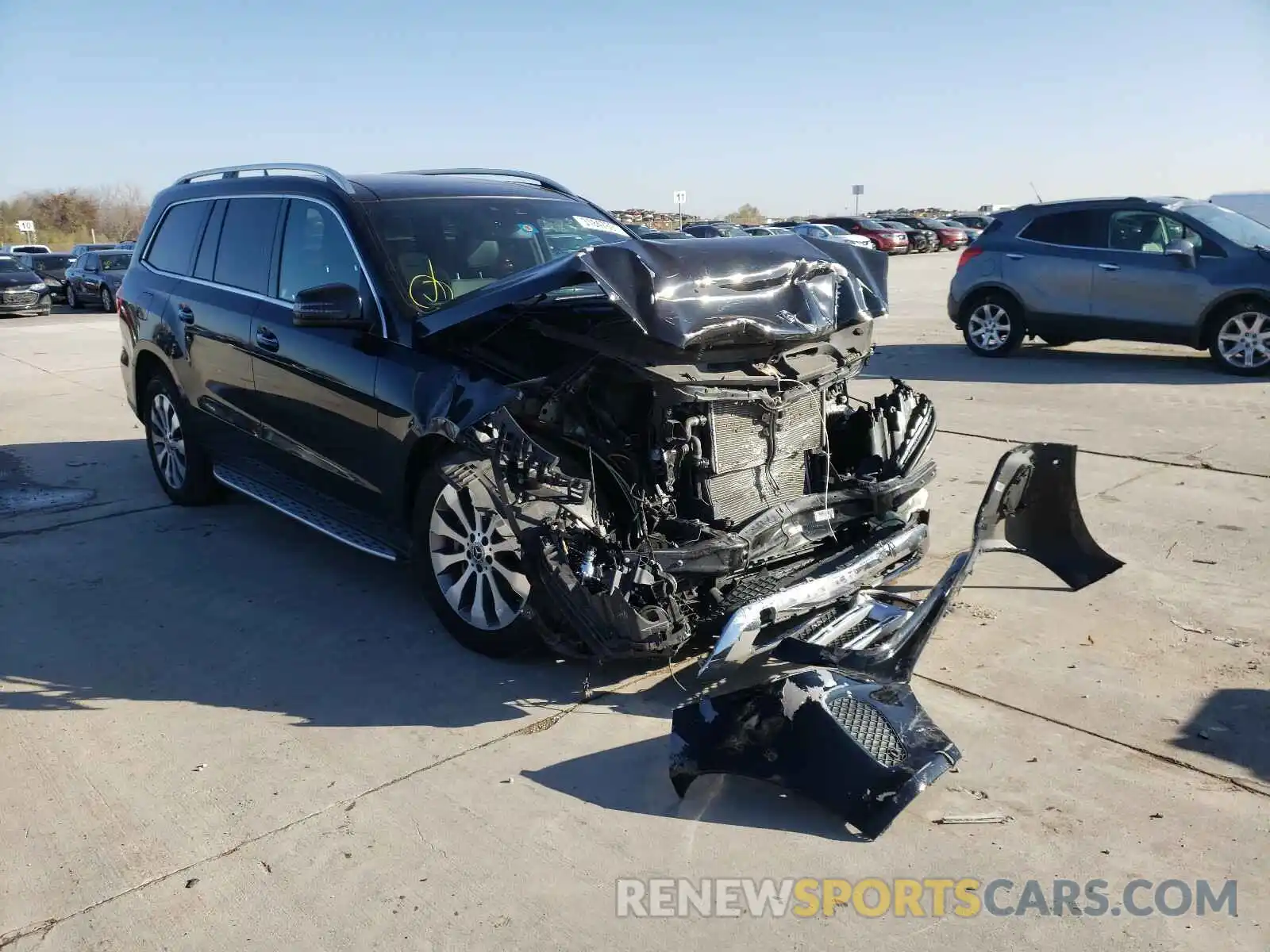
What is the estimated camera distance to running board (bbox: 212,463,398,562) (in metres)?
5.03

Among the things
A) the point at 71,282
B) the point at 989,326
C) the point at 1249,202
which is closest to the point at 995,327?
the point at 989,326

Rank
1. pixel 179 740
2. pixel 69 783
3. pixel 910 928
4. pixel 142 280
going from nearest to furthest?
pixel 910 928 → pixel 69 783 → pixel 179 740 → pixel 142 280

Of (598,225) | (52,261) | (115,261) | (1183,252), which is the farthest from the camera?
(52,261)

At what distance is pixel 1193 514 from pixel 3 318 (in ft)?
84.8

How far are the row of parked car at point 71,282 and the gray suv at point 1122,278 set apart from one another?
18.3 m

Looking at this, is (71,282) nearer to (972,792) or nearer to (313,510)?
(313,510)

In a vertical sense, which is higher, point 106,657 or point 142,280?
point 142,280

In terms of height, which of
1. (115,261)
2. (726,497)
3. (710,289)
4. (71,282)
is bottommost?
(71,282)

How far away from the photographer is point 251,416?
5.96 meters

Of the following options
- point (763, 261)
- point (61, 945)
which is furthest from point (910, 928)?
point (763, 261)

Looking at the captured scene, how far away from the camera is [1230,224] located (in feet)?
37.3

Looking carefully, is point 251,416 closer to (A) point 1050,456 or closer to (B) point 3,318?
(A) point 1050,456

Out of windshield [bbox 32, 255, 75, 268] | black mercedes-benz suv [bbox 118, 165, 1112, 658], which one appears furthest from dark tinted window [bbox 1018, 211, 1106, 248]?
windshield [bbox 32, 255, 75, 268]

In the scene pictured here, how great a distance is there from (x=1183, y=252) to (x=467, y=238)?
865cm
